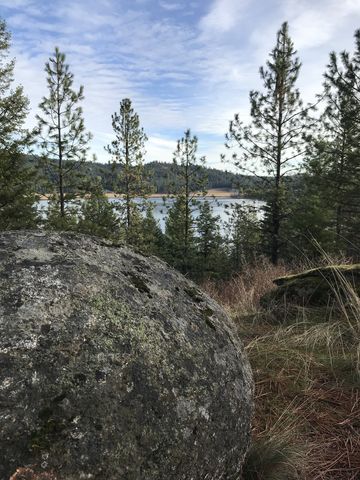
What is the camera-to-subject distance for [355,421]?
7.74 feet

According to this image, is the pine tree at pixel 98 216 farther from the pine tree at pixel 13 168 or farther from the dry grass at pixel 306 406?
the dry grass at pixel 306 406

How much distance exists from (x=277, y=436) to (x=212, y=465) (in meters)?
0.67

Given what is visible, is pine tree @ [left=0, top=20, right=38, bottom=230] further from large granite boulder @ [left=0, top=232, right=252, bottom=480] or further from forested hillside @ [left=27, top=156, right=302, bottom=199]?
large granite boulder @ [left=0, top=232, right=252, bottom=480]

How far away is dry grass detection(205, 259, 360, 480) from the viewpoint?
6.34 feet

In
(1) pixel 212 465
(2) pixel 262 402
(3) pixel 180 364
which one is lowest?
(2) pixel 262 402

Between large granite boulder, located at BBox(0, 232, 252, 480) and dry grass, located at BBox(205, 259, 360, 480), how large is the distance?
0.30m

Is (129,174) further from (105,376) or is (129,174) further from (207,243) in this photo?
(105,376)

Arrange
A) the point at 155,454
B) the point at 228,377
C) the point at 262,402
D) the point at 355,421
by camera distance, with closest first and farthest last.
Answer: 1. the point at 155,454
2. the point at 228,377
3. the point at 355,421
4. the point at 262,402

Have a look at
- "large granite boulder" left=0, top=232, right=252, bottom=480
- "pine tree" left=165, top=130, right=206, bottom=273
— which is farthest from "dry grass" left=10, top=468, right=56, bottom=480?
"pine tree" left=165, top=130, right=206, bottom=273

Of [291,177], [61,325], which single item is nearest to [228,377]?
[61,325]

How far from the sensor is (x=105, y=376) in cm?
141

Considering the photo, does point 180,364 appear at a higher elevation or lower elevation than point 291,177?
lower

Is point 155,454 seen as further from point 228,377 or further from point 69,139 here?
point 69,139

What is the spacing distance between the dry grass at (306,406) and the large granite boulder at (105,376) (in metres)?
0.30
